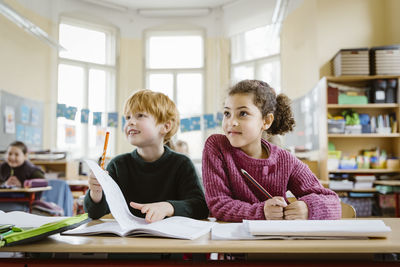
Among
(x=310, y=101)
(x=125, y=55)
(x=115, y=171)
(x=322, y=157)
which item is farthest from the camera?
(x=125, y=55)

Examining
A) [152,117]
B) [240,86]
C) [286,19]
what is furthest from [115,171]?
[286,19]

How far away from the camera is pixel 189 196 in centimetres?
128

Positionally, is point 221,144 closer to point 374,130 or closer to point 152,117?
point 152,117

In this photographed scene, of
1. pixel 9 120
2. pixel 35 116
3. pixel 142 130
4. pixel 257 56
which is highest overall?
pixel 257 56

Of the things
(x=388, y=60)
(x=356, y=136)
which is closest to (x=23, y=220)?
(x=356, y=136)

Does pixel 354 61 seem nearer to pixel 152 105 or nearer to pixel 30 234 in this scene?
pixel 152 105

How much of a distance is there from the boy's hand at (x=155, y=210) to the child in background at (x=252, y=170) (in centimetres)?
14

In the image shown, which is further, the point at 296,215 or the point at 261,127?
the point at 261,127

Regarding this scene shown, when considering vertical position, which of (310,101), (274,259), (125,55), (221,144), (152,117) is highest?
(125,55)

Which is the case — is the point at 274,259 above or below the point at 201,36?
below

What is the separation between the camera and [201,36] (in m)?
7.15

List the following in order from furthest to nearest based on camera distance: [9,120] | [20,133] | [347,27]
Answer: [20,133] → [9,120] → [347,27]

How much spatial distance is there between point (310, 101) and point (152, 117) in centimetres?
395

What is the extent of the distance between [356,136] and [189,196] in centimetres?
338
